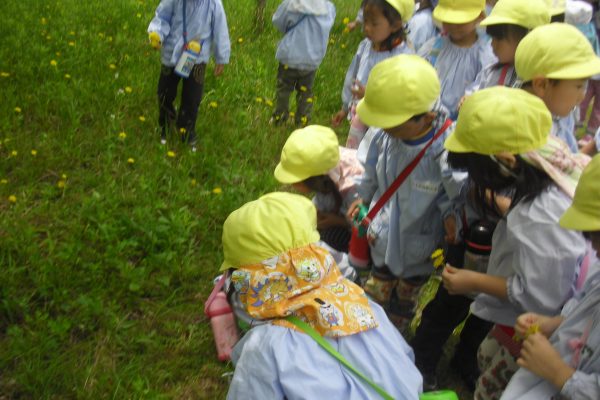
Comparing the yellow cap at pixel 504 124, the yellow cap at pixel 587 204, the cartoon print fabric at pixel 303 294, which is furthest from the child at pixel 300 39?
the yellow cap at pixel 587 204

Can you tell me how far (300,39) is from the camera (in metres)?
4.94

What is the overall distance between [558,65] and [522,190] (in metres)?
0.77

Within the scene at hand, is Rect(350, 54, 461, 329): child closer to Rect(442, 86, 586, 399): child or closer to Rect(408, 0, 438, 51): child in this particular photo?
Rect(442, 86, 586, 399): child

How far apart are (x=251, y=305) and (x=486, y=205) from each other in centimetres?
99

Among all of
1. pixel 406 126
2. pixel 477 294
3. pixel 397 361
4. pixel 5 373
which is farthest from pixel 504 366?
pixel 5 373

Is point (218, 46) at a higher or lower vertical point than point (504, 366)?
higher

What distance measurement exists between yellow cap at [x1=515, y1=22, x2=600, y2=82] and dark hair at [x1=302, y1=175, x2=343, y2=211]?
3.26 ft

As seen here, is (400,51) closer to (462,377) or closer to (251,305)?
(462,377)

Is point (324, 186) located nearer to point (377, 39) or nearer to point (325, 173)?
point (325, 173)

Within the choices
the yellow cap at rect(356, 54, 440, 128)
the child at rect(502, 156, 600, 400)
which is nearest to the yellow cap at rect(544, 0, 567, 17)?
the yellow cap at rect(356, 54, 440, 128)

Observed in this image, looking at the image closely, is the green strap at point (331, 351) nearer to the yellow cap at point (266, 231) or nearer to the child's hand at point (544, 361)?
the yellow cap at point (266, 231)

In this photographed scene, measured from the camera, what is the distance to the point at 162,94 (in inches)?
180

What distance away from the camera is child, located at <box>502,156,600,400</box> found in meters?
1.75

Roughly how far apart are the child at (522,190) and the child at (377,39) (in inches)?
62.3
